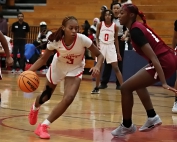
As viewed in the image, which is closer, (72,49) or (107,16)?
(72,49)

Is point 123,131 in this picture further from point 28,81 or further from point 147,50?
point 28,81

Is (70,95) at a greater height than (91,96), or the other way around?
(70,95)

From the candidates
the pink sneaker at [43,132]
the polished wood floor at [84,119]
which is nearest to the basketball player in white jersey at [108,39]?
the polished wood floor at [84,119]

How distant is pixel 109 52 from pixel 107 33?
0.46 m

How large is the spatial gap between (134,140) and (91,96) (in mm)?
4998

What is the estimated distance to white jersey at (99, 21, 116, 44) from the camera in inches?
471

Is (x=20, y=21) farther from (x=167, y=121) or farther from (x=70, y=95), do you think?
(x=70, y=95)

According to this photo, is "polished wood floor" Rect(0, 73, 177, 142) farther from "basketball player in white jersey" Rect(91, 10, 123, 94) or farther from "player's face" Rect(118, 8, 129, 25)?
"player's face" Rect(118, 8, 129, 25)

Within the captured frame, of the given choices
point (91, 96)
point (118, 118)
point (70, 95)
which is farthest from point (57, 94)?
point (70, 95)

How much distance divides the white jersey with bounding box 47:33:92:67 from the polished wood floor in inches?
37.1

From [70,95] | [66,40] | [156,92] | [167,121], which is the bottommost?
[156,92]

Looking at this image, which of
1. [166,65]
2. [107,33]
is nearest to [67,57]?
[166,65]

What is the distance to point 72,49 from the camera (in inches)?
255

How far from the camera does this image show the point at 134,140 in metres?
6.22
